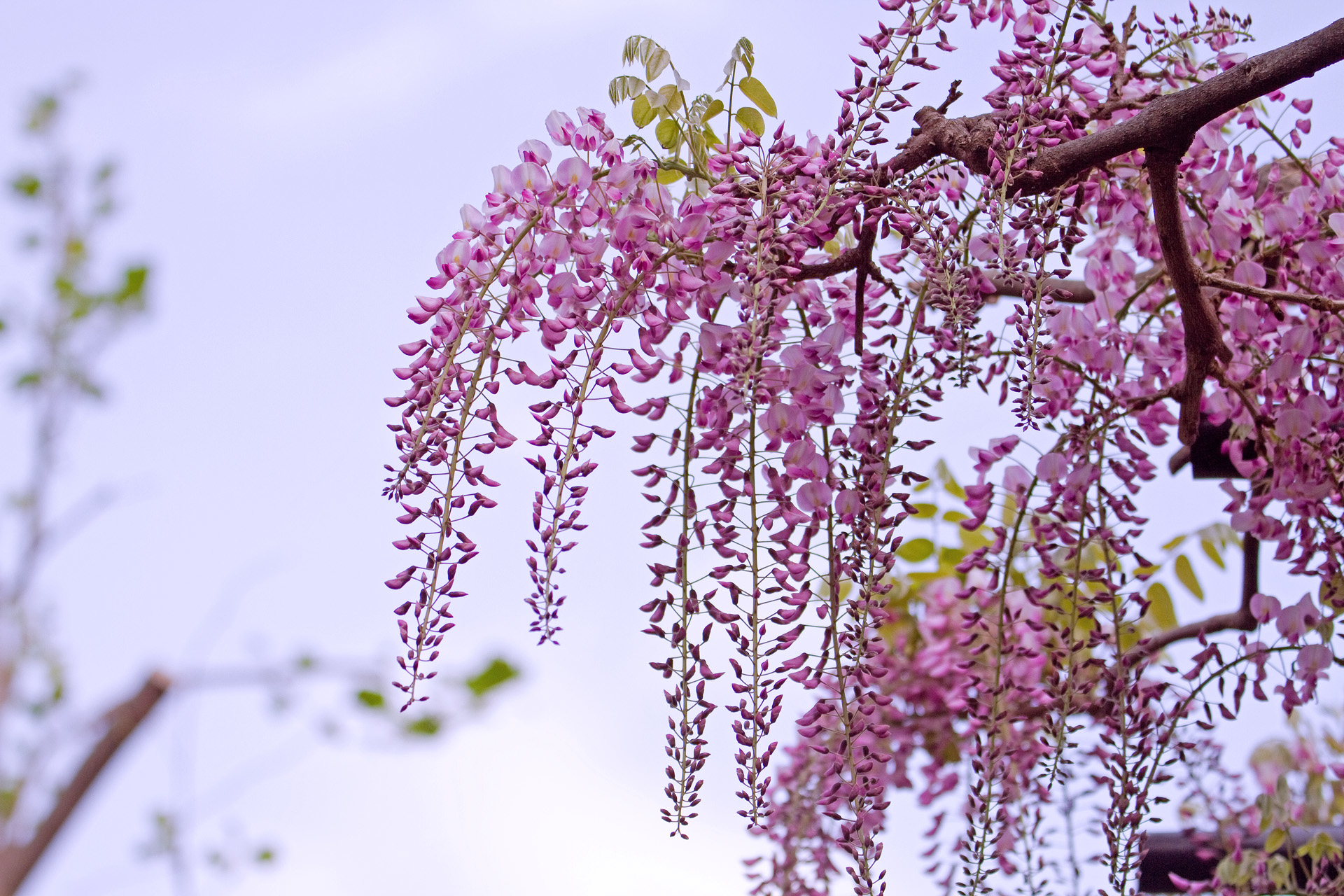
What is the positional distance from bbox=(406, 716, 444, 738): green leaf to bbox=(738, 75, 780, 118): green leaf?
2.32 feet

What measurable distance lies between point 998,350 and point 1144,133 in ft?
1.23

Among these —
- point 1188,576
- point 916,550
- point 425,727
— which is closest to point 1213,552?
point 1188,576

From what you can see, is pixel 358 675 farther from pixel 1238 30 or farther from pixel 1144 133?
pixel 1238 30

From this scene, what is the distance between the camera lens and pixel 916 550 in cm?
Result: 184

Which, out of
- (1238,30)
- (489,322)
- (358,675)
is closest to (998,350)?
(1238,30)

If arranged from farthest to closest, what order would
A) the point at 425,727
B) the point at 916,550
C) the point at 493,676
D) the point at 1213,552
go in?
the point at 916,550 → the point at 1213,552 → the point at 425,727 → the point at 493,676

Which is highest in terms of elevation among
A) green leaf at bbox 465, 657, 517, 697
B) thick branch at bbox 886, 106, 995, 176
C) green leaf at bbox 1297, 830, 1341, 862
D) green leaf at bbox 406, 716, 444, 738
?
thick branch at bbox 886, 106, 995, 176

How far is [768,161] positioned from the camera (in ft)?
3.40

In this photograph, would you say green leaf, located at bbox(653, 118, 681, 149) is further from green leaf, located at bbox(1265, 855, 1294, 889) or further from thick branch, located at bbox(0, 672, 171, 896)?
green leaf, located at bbox(1265, 855, 1294, 889)

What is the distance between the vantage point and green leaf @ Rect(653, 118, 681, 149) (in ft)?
3.69

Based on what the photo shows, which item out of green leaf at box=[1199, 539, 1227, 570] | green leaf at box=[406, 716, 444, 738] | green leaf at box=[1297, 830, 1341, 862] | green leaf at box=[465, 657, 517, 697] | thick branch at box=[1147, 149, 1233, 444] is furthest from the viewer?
green leaf at box=[1199, 539, 1227, 570]

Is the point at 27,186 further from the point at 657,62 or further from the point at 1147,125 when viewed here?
the point at 1147,125

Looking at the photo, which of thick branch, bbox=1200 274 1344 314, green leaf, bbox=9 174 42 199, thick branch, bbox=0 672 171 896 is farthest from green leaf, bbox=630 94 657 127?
green leaf, bbox=9 174 42 199

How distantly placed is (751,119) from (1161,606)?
1.09 metres
